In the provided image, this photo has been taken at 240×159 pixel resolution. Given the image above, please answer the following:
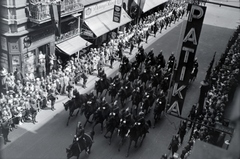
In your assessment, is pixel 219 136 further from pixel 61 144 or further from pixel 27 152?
pixel 27 152

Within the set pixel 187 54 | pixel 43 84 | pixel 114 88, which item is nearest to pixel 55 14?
pixel 43 84

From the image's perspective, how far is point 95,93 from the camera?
66.5ft

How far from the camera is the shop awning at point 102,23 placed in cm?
2512

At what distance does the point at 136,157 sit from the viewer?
47.4ft

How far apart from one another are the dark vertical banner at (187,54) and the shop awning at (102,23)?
14.9m

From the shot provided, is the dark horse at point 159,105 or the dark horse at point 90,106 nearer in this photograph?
the dark horse at point 90,106

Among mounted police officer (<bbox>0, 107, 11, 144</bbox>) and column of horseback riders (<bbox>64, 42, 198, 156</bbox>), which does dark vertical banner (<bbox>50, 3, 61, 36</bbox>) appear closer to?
column of horseback riders (<bbox>64, 42, 198, 156</bbox>)

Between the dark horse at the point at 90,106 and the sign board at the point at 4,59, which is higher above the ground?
the sign board at the point at 4,59

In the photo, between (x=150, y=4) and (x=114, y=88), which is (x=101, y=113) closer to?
(x=114, y=88)

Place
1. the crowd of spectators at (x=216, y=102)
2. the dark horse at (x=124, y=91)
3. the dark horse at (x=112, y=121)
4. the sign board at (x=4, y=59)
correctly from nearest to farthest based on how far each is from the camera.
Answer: the crowd of spectators at (x=216, y=102) < the dark horse at (x=112, y=121) < the dark horse at (x=124, y=91) < the sign board at (x=4, y=59)

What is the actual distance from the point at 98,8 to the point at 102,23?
1.35 meters

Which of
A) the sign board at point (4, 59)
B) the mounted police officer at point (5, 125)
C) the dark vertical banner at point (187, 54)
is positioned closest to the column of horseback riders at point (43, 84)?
the mounted police officer at point (5, 125)

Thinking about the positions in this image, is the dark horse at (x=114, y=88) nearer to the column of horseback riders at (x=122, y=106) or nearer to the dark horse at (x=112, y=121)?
the column of horseback riders at (x=122, y=106)

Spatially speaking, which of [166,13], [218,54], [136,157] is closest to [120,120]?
[136,157]
